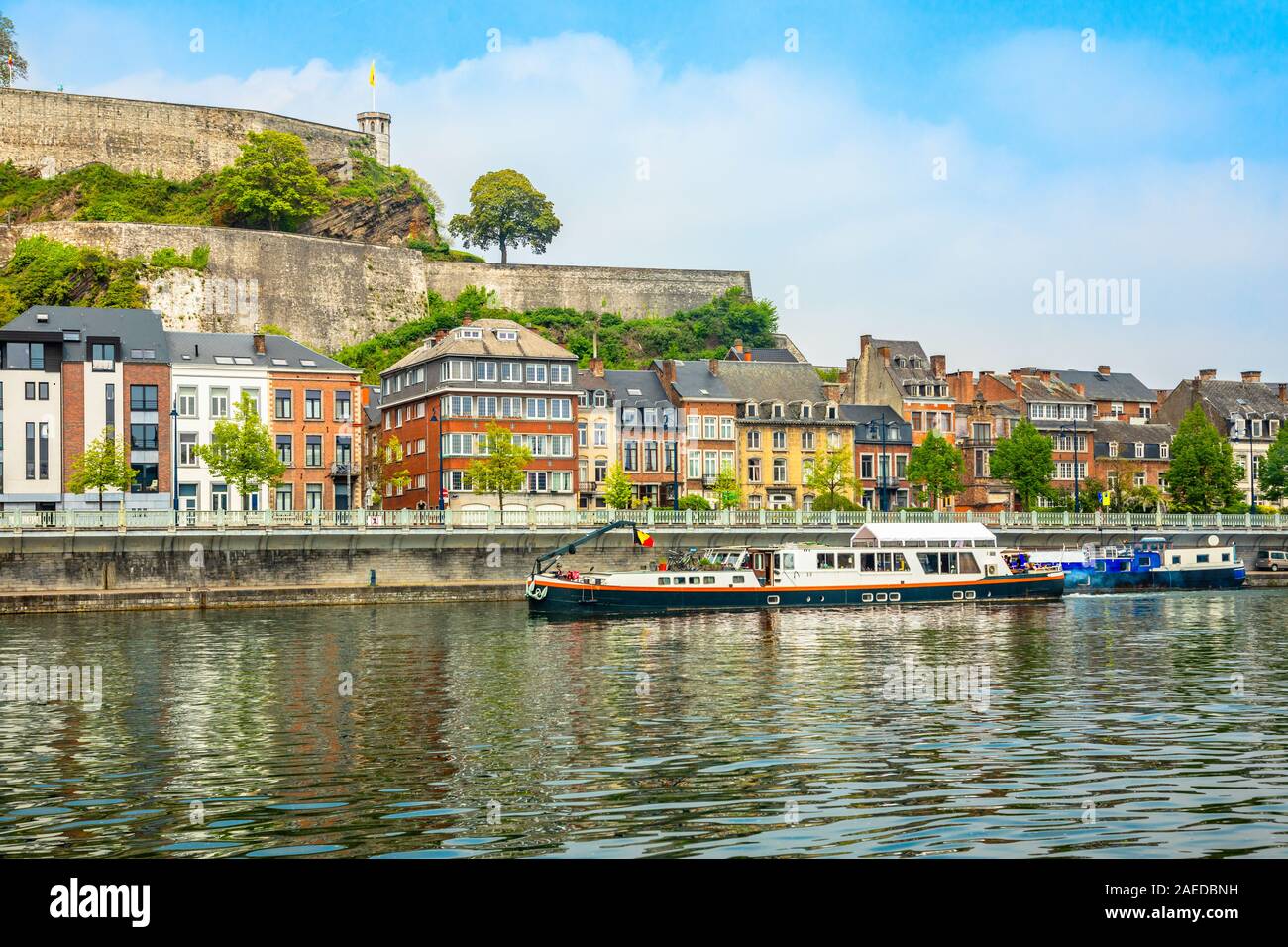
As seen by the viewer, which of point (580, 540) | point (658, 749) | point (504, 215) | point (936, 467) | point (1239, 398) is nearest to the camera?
point (658, 749)

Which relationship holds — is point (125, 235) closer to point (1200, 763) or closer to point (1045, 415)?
point (1045, 415)

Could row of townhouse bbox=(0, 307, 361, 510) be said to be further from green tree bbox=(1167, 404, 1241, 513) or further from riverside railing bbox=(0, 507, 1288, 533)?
green tree bbox=(1167, 404, 1241, 513)

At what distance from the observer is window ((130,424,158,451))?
76750 millimetres

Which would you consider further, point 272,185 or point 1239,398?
point 1239,398

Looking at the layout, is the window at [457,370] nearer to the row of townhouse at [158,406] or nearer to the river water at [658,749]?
the row of townhouse at [158,406]

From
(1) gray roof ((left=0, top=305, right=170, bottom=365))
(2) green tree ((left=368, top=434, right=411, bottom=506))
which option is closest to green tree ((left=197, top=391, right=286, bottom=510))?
(1) gray roof ((left=0, top=305, right=170, bottom=365))

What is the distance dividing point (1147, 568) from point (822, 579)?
23.8 metres

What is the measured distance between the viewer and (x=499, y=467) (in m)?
75.9

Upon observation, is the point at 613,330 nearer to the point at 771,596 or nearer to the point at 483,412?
the point at 483,412

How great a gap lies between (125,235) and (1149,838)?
3783 inches

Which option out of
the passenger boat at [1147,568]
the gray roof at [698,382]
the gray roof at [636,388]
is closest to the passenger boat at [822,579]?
the passenger boat at [1147,568]

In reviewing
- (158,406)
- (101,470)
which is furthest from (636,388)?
(101,470)
